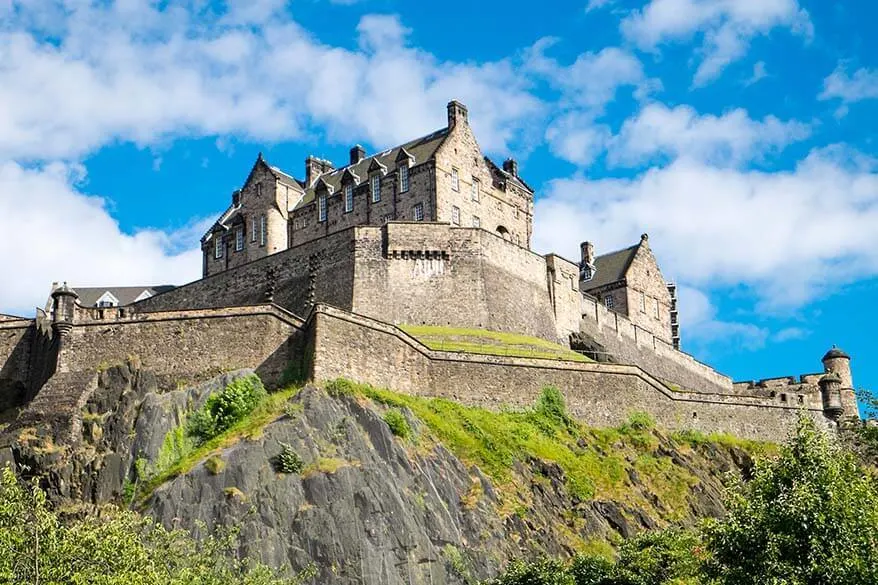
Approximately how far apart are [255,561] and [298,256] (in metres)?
31.2

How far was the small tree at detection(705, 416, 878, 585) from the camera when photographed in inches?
1315

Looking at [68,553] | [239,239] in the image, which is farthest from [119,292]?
[68,553]

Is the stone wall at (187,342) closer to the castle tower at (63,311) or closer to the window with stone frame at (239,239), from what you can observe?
the castle tower at (63,311)

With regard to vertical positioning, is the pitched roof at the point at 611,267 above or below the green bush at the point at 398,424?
above

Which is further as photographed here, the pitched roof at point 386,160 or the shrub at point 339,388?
the pitched roof at point 386,160

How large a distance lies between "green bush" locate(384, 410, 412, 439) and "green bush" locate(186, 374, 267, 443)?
234 inches

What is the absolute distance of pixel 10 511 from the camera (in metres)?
36.1

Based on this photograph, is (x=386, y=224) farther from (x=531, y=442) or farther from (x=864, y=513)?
(x=864, y=513)

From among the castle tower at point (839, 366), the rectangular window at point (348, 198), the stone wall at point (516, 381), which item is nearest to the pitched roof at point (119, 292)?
the rectangular window at point (348, 198)

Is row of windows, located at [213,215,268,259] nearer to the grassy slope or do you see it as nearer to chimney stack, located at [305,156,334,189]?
chimney stack, located at [305,156,334,189]

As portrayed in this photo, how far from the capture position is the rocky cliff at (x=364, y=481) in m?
50.5

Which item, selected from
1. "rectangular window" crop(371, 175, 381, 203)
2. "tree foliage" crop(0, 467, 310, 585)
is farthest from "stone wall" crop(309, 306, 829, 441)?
"tree foliage" crop(0, 467, 310, 585)

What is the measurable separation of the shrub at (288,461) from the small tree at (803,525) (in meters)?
20.9

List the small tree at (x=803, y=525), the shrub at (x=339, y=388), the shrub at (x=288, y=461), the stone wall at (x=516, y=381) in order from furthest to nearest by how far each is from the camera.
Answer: the stone wall at (x=516, y=381) < the shrub at (x=339, y=388) < the shrub at (x=288, y=461) < the small tree at (x=803, y=525)
